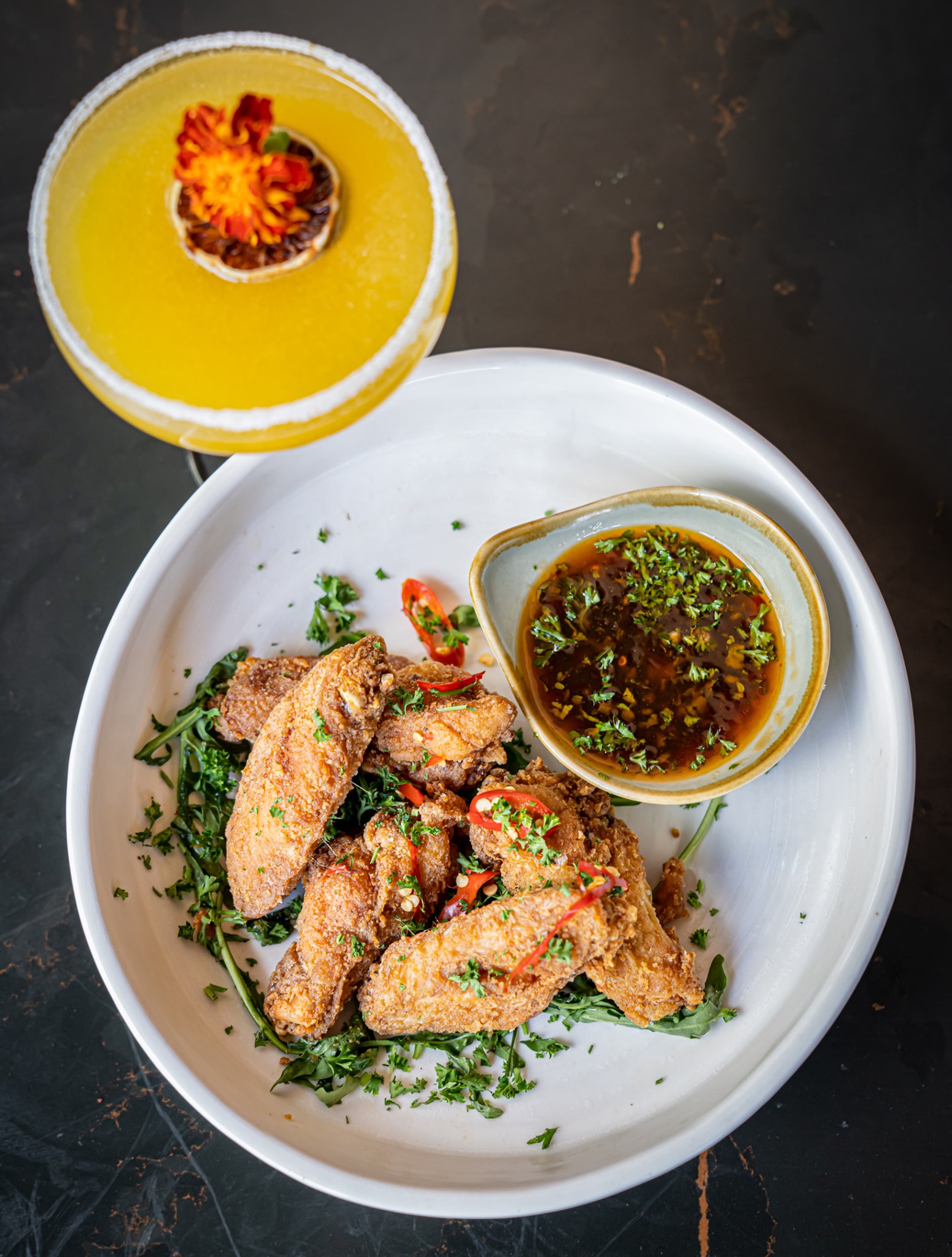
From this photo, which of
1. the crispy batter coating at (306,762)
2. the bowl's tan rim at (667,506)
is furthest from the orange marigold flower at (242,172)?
the crispy batter coating at (306,762)

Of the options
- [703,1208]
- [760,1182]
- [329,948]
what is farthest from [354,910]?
[760,1182]

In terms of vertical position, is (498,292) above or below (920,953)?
above

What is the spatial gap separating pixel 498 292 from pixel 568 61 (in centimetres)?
113

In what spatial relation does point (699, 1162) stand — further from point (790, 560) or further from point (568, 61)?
point (568, 61)

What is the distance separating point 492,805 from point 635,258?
255 cm

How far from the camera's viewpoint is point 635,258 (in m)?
3.85

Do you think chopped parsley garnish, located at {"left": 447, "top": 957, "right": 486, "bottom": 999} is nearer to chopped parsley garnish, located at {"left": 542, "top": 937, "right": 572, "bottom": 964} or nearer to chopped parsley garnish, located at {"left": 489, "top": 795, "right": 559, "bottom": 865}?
chopped parsley garnish, located at {"left": 542, "top": 937, "right": 572, "bottom": 964}

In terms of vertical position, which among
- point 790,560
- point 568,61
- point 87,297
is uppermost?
point 568,61

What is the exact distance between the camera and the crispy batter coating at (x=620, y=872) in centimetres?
290

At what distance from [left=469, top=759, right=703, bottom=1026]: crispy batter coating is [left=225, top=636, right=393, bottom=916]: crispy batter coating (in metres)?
0.53

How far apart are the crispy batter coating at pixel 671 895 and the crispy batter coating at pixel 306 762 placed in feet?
4.20

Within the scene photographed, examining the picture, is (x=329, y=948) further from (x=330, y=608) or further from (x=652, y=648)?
(x=652, y=648)

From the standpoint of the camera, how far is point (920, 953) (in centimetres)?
361

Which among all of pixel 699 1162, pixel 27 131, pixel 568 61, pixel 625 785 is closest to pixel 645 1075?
pixel 699 1162
